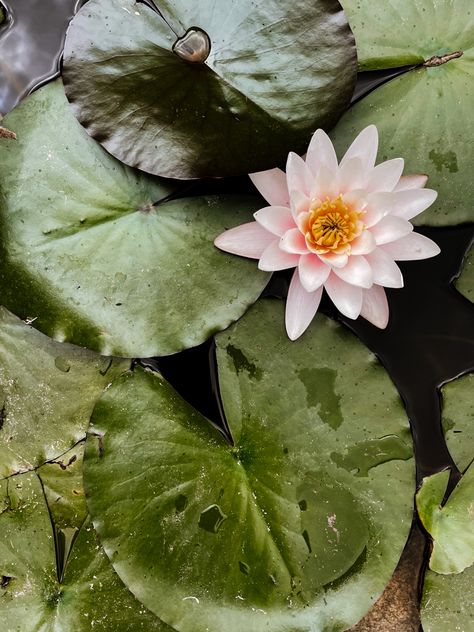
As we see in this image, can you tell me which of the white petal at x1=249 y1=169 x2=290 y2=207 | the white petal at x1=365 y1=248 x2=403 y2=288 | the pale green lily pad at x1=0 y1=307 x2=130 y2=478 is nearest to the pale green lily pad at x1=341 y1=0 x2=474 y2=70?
the white petal at x1=249 y1=169 x2=290 y2=207

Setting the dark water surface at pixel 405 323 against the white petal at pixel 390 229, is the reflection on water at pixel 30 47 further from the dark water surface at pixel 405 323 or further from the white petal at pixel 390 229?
the white petal at pixel 390 229

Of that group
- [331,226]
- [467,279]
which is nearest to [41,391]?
[331,226]

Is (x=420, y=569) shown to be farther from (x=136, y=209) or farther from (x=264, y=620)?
(x=136, y=209)

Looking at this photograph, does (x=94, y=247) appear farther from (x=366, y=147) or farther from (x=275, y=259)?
(x=366, y=147)

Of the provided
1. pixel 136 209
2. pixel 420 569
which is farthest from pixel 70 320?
pixel 420 569

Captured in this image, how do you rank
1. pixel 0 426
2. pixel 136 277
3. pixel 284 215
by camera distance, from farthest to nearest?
1. pixel 0 426
2. pixel 136 277
3. pixel 284 215

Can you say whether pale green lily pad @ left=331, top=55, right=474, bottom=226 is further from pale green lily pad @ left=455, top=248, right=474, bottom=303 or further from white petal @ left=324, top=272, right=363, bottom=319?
white petal @ left=324, top=272, right=363, bottom=319
